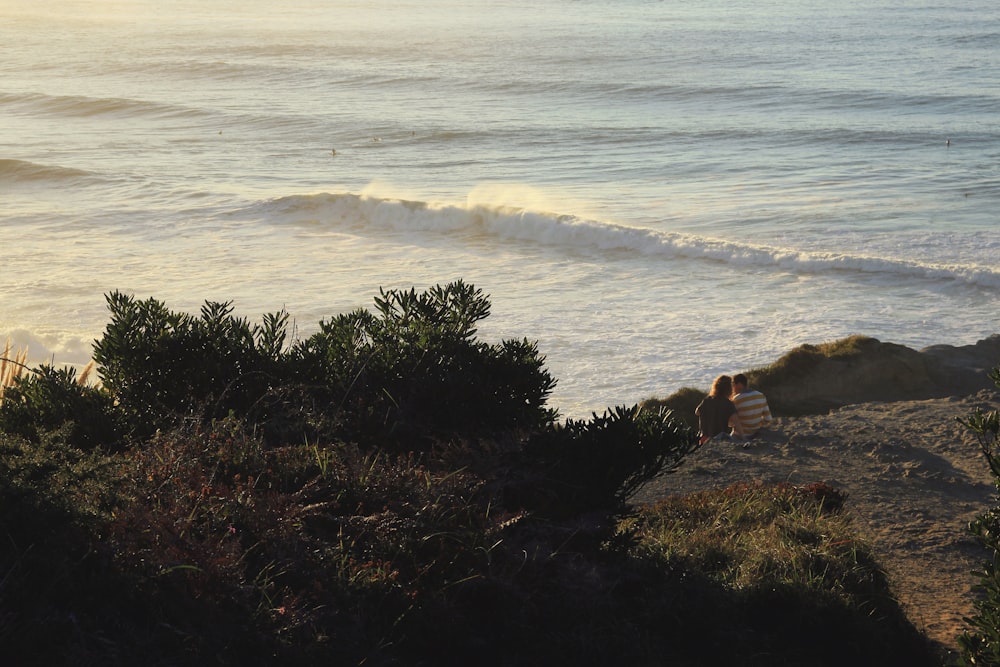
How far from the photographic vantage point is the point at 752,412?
39.9 feet

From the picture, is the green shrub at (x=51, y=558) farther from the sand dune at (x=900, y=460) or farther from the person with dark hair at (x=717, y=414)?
the person with dark hair at (x=717, y=414)

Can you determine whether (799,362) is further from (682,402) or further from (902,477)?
(902,477)

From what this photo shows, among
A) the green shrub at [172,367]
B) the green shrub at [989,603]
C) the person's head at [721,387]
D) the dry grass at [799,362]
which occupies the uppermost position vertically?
the green shrub at [172,367]

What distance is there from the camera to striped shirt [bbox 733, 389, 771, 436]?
12.1m

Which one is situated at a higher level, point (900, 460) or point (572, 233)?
point (572, 233)

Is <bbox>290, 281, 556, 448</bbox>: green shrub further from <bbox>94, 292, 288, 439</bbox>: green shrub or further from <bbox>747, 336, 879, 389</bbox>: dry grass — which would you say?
<bbox>747, 336, 879, 389</bbox>: dry grass

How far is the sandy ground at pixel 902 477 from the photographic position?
778 centimetres

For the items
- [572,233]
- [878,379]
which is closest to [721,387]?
[878,379]

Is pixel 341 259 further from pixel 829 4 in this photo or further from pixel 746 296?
pixel 829 4

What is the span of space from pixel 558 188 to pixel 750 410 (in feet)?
69.3

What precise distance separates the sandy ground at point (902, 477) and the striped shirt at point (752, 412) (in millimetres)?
176

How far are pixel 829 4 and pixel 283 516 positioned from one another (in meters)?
92.1

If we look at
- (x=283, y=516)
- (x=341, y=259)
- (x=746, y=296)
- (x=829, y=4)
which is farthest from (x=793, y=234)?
(x=829, y=4)

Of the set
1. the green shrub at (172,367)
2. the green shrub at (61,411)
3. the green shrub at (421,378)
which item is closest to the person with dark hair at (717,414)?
the green shrub at (421,378)
